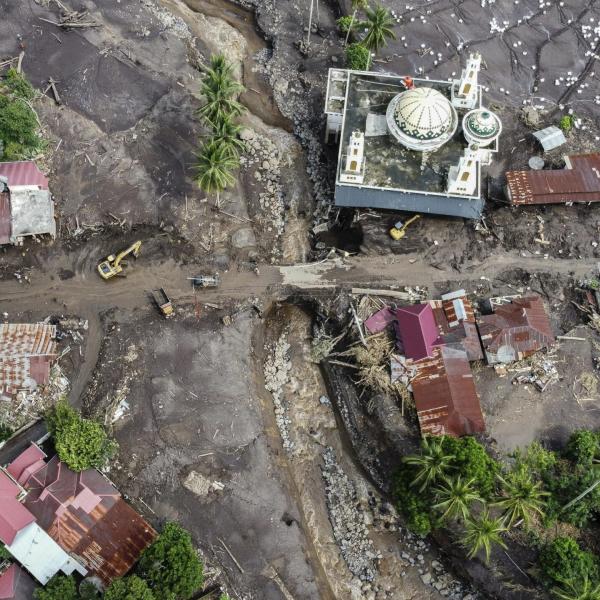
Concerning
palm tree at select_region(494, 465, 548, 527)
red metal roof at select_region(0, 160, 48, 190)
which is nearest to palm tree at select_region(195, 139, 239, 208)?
red metal roof at select_region(0, 160, 48, 190)

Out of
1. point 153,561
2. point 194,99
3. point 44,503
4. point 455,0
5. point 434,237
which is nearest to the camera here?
point 153,561

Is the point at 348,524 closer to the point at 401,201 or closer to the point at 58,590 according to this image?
the point at 58,590

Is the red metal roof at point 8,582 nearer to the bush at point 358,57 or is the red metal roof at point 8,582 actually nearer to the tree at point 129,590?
the tree at point 129,590

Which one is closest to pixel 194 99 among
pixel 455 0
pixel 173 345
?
pixel 173 345

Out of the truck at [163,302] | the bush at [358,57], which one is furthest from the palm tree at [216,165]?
the bush at [358,57]

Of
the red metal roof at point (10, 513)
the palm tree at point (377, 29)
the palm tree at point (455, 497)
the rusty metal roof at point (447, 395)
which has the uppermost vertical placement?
the palm tree at point (377, 29)

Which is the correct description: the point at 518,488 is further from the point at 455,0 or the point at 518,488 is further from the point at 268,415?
the point at 455,0
